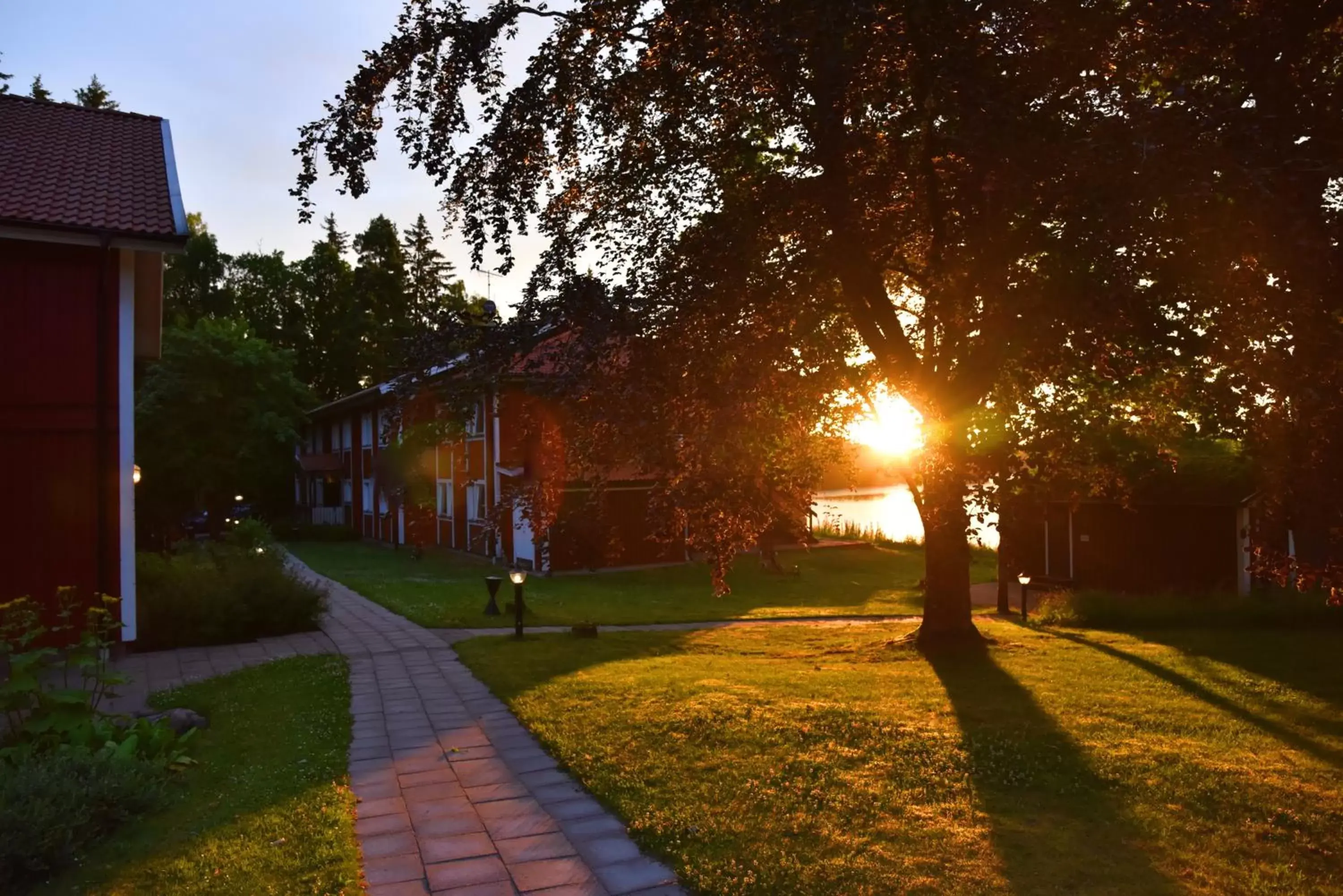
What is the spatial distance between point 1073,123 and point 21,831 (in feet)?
24.2

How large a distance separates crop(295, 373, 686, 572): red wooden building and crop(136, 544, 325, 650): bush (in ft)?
6.80

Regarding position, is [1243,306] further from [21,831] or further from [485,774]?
[21,831]

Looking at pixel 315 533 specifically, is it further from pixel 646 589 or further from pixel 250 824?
pixel 250 824

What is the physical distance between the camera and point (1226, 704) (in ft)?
28.1

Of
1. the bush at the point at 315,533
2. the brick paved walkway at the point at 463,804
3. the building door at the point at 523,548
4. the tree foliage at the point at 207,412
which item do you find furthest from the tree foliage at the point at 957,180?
the bush at the point at 315,533

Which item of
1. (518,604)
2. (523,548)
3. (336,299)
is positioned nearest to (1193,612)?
(518,604)

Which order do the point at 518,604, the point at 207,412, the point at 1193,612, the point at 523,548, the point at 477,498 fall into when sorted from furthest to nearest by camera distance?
1. the point at 207,412
2. the point at 477,498
3. the point at 523,548
4. the point at 1193,612
5. the point at 518,604

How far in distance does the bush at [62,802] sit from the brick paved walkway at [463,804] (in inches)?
49.0

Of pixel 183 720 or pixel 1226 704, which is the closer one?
pixel 183 720

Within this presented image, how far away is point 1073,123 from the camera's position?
6332 mm

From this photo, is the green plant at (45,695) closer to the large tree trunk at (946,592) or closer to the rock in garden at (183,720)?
the rock in garden at (183,720)

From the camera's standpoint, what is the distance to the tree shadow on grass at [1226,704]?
674cm

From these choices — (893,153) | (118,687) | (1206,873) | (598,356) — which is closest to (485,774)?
(598,356)

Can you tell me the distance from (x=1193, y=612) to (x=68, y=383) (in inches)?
656
